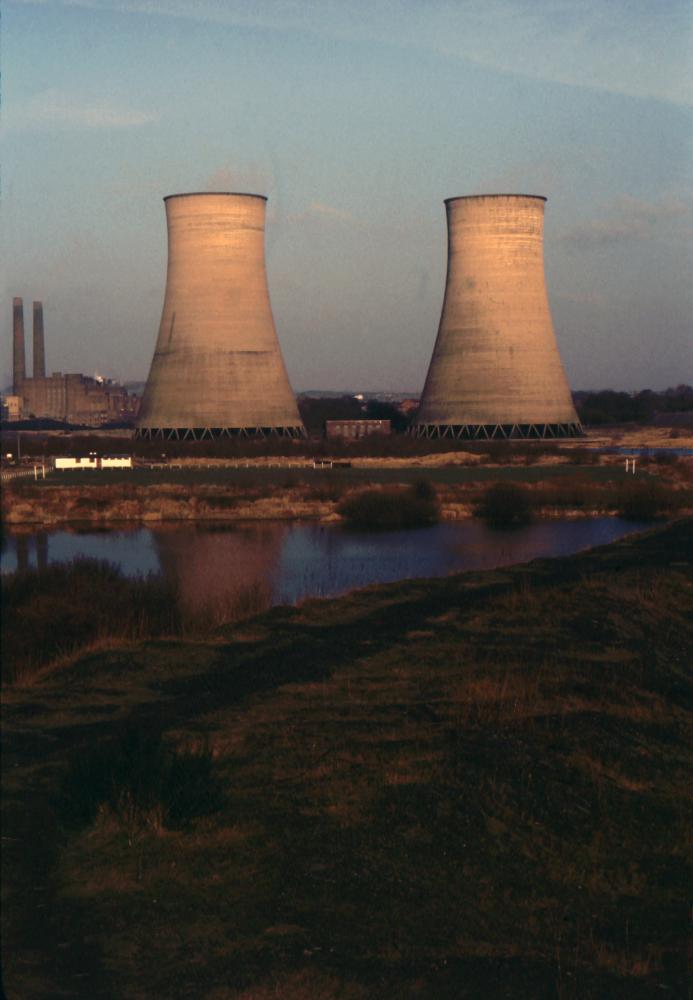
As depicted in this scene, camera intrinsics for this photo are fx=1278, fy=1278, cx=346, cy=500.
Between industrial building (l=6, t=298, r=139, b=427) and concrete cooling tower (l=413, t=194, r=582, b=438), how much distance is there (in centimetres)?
4438

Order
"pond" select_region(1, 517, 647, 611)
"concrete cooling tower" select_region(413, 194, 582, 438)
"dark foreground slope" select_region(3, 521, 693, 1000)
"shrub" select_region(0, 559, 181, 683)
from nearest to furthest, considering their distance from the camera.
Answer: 1. "dark foreground slope" select_region(3, 521, 693, 1000)
2. "shrub" select_region(0, 559, 181, 683)
3. "pond" select_region(1, 517, 647, 611)
4. "concrete cooling tower" select_region(413, 194, 582, 438)

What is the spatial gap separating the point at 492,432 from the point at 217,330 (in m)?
10.1

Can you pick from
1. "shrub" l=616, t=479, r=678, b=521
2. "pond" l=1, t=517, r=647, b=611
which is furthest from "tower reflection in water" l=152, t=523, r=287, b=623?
"shrub" l=616, t=479, r=678, b=521

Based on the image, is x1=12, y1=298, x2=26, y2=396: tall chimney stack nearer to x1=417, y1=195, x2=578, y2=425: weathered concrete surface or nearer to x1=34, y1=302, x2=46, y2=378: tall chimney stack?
x1=34, y1=302, x2=46, y2=378: tall chimney stack

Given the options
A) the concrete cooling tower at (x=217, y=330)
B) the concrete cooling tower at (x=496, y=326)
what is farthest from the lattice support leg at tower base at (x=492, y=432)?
the concrete cooling tower at (x=217, y=330)

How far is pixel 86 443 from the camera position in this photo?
43281mm

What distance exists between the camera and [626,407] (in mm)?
66438

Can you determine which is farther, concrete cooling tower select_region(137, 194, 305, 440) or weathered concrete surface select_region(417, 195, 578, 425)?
weathered concrete surface select_region(417, 195, 578, 425)

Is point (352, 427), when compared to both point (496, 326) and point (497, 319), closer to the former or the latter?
point (496, 326)

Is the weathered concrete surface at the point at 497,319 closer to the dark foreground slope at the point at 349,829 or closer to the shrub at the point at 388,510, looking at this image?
the shrub at the point at 388,510

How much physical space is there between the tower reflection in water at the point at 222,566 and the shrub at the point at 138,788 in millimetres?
5527

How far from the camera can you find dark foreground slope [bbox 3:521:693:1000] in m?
4.02

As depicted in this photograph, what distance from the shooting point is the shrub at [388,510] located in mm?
23783

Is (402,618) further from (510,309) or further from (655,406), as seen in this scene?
(655,406)
